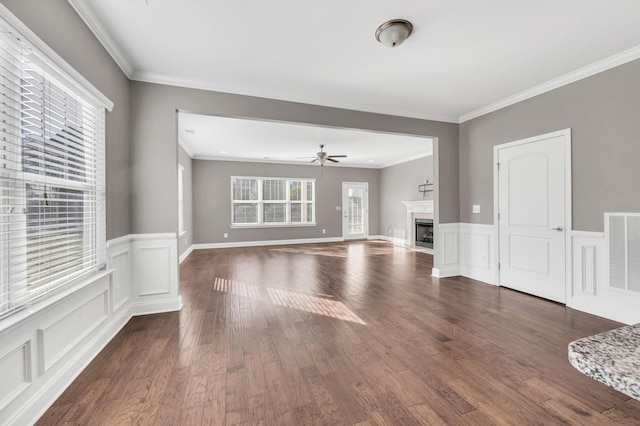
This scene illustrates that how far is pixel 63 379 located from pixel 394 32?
11.0ft

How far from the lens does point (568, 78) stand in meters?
3.08

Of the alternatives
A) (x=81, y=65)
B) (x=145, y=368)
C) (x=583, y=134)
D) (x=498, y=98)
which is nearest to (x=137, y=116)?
(x=81, y=65)

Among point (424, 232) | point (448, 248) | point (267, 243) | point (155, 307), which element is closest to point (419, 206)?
point (424, 232)

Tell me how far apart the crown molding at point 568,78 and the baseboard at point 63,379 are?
16.8 ft

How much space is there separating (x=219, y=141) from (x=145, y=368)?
15.7 feet

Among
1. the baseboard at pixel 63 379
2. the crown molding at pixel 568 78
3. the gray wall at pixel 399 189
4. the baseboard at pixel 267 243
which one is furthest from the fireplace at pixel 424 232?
the baseboard at pixel 63 379

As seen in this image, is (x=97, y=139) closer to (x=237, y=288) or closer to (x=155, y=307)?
(x=155, y=307)

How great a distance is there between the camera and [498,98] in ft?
12.2

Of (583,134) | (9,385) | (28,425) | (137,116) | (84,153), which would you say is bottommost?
(28,425)

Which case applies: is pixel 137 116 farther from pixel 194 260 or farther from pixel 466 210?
pixel 466 210

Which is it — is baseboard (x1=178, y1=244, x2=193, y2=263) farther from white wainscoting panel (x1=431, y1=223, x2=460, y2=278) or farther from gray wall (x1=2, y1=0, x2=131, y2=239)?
white wainscoting panel (x1=431, y1=223, x2=460, y2=278)

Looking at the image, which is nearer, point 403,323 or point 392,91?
point 403,323

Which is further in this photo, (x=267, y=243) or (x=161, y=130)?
(x=267, y=243)

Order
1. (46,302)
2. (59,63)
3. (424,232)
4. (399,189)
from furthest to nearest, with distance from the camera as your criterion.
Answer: (399,189) < (424,232) < (59,63) < (46,302)
